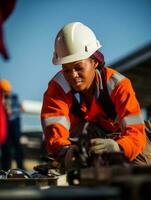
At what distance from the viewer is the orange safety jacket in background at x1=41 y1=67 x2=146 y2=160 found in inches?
231

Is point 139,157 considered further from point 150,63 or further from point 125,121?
point 150,63

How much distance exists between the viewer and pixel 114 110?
6.34 meters

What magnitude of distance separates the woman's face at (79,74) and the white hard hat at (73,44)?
0.20 ft

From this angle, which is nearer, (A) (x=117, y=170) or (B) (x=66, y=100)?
(A) (x=117, y=170)

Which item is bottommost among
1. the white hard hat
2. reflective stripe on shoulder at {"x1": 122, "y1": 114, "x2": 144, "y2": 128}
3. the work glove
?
the work glove

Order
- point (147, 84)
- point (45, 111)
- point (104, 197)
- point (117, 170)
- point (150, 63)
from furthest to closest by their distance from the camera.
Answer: point (147, 84), point (150, 63), point (45, 111), point (117, 170), point (104, 197)

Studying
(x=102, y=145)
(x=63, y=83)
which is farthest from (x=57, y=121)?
(x=102, y=145)

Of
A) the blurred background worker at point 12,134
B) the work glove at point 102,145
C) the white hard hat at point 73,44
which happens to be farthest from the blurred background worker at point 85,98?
the blurred background worker at point 12,134

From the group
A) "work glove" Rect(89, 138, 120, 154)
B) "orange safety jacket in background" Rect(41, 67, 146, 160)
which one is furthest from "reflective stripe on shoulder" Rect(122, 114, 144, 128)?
"work glove" Rect(89, 138, 120, 154)

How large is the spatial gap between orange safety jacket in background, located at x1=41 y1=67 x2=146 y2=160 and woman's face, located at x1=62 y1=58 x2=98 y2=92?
4.1 inches

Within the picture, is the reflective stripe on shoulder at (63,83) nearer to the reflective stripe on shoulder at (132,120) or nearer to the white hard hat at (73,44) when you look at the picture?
the white hard hat at (73,44)

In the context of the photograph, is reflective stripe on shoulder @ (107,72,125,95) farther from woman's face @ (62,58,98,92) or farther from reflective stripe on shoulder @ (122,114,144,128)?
reflective stripe on shoulder @ (122,114,144,128)

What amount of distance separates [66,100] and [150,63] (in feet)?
43.2

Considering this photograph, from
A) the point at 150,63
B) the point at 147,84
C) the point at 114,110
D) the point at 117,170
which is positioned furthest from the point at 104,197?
the point at 147,84
